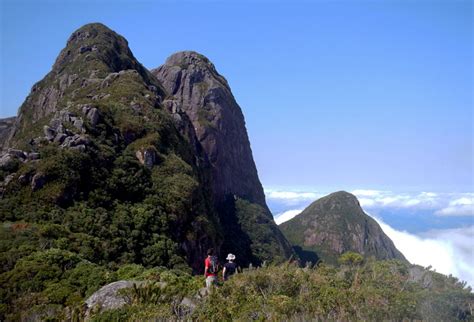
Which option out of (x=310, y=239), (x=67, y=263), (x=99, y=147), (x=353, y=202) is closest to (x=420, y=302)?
(x=67, y=263)

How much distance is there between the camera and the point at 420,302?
17.5 m

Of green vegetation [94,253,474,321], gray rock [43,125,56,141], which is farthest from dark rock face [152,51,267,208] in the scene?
green vegetation [94,253,474,321]

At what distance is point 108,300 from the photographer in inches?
643

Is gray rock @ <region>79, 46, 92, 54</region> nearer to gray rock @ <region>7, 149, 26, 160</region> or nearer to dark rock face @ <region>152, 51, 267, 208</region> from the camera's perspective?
dark rock face @ <region>152, 51, 267, 208</region>

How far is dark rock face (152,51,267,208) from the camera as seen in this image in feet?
343

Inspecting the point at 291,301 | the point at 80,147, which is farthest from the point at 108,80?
the point at 291,301

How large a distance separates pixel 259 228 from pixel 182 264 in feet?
201

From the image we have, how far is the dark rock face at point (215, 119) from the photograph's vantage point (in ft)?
343

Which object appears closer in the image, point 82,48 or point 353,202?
point 82,48

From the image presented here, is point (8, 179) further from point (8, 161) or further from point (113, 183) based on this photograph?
point (113, 183)

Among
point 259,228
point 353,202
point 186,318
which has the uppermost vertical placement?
point 353,202

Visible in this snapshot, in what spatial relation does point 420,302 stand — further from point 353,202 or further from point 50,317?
point 353,202

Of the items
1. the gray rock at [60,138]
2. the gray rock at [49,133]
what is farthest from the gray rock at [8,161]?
the gray rock at [49,133]

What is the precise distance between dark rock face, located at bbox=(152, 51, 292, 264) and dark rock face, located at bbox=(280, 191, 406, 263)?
67.8 feet
